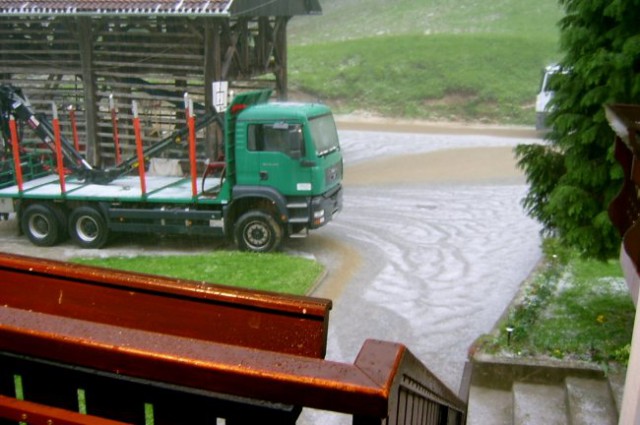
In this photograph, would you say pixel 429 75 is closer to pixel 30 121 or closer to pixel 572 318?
pixel 30 121

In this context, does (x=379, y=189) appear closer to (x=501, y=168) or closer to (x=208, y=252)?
(x=501, y=168)

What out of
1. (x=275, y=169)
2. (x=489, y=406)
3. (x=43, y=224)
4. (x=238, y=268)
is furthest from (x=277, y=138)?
(x=489, y=406)

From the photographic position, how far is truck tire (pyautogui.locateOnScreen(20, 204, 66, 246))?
12.8m

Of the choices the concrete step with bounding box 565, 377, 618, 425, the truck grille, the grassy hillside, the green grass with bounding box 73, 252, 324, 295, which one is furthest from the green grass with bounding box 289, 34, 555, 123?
the concrete step with bounding box 565, 377, 618, 425

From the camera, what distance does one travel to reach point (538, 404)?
6.75m

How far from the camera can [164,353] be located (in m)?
1.38

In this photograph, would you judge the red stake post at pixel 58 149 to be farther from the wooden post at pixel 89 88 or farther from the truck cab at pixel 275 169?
the wooden post at pixel 89 88

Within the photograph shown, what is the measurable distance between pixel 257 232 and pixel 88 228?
2.97 metres

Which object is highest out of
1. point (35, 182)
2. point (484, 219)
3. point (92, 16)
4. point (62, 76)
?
point (92, 16)

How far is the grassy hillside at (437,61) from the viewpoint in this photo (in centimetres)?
3142

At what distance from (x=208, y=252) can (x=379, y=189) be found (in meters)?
6.26

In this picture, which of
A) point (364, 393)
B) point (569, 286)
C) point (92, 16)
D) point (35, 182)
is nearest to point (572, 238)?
point (569, 286)

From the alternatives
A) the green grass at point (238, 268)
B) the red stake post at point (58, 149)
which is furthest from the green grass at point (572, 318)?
the red stake post at point (58, 149)

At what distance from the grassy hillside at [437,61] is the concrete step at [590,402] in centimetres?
2418
